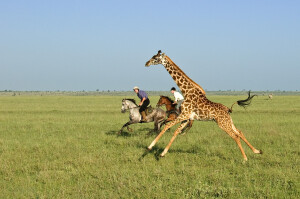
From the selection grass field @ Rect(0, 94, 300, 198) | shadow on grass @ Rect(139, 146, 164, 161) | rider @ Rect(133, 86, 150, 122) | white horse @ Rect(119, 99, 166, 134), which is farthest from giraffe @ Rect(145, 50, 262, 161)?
white horse @ Rect(119, 99, 166, 134)

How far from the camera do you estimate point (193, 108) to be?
8883 millimetres

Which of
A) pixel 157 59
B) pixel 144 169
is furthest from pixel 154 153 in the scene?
pixel 157 59

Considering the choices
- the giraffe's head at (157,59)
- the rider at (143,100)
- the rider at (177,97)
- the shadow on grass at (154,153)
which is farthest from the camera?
the rider at (177,97)

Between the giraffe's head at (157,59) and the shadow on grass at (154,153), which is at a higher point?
the giraffe's head at (157,59)

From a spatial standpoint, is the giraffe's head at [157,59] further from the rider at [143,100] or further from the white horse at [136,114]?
the white horse at [136,114]

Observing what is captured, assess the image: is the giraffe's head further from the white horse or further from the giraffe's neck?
the white horse

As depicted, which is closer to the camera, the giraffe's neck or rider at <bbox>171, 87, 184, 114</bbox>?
the giraffe's neck

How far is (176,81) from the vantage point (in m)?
9.36

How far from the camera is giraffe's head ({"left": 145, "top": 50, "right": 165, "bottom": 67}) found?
917 cm

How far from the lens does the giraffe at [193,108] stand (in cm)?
870

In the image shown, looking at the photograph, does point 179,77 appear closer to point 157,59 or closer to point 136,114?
point 157,59

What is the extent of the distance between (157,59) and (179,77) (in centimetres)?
80

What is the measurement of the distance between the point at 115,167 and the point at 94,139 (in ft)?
16.0

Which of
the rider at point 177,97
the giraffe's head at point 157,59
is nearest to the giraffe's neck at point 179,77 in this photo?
the giraffe's head at point 157,59
